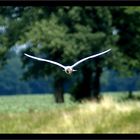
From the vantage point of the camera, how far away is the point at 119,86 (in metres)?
8.02

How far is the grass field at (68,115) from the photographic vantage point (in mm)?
7238

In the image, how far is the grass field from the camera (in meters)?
7.24

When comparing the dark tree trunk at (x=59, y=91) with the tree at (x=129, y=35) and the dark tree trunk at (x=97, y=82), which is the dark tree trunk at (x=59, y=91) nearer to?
the dark tree trunk at (x=97, y=82)

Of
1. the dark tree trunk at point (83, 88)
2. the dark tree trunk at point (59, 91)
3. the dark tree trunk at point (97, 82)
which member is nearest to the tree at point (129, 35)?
the dark tree trunk at point (97, 82)

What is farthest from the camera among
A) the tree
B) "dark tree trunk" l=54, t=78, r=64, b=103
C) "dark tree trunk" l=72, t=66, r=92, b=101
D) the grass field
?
the tree

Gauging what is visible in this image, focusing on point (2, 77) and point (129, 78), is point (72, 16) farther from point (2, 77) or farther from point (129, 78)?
point (2, 77)

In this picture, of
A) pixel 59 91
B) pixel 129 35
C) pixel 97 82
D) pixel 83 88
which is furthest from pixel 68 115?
pixel 129 35

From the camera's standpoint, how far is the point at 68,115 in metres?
7.72

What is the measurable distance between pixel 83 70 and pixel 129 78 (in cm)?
83

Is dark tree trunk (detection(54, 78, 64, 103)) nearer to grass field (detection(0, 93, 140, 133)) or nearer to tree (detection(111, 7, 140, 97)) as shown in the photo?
grass field (detection(0, 93, 140, 133))

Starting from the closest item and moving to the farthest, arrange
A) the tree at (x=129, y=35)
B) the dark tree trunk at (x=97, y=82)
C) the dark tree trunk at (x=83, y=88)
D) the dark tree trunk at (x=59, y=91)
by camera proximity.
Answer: the dark tree trunk at (x=59, y=91), the dark tree trunk at (x=97, y=82), the dark tree trunk at (x=83, y=88), the tree at (x=129, y=35)

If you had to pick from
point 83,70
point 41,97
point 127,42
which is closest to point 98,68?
point 83,70

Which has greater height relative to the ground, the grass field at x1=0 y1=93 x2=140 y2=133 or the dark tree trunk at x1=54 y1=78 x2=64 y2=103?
the dark tree trunk at x1=54 y1=78 x2=64 y2=103

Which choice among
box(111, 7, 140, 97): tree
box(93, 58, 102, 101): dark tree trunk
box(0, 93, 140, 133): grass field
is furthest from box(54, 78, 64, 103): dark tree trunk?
box(111, 7, 140, 97): tree
